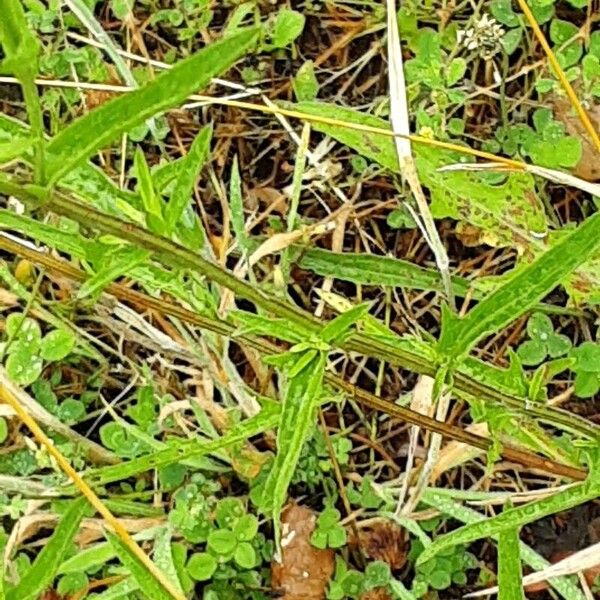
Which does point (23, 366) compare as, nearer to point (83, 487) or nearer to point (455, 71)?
point (83, 487)

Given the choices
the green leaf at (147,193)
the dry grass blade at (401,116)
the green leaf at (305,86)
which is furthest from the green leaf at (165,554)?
the green leaf at (305,86)

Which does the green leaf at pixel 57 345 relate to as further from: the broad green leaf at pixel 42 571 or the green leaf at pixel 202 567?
the broad green leaf at pixel 42 571

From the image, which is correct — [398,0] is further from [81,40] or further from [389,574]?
[389,574]

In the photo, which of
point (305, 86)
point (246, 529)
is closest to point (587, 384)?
point (246, 529)

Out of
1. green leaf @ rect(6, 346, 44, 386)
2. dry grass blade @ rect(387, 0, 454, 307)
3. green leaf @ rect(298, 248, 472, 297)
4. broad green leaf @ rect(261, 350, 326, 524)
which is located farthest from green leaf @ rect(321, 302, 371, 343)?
green leaf @ rect(6, 346, 44, 386)

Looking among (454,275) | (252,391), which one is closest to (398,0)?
(454,275)

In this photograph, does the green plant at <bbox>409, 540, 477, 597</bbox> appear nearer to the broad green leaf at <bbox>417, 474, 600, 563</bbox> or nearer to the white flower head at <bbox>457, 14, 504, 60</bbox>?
the broad green leaf at <bbox>417, 474, 600, 563</bbox>
